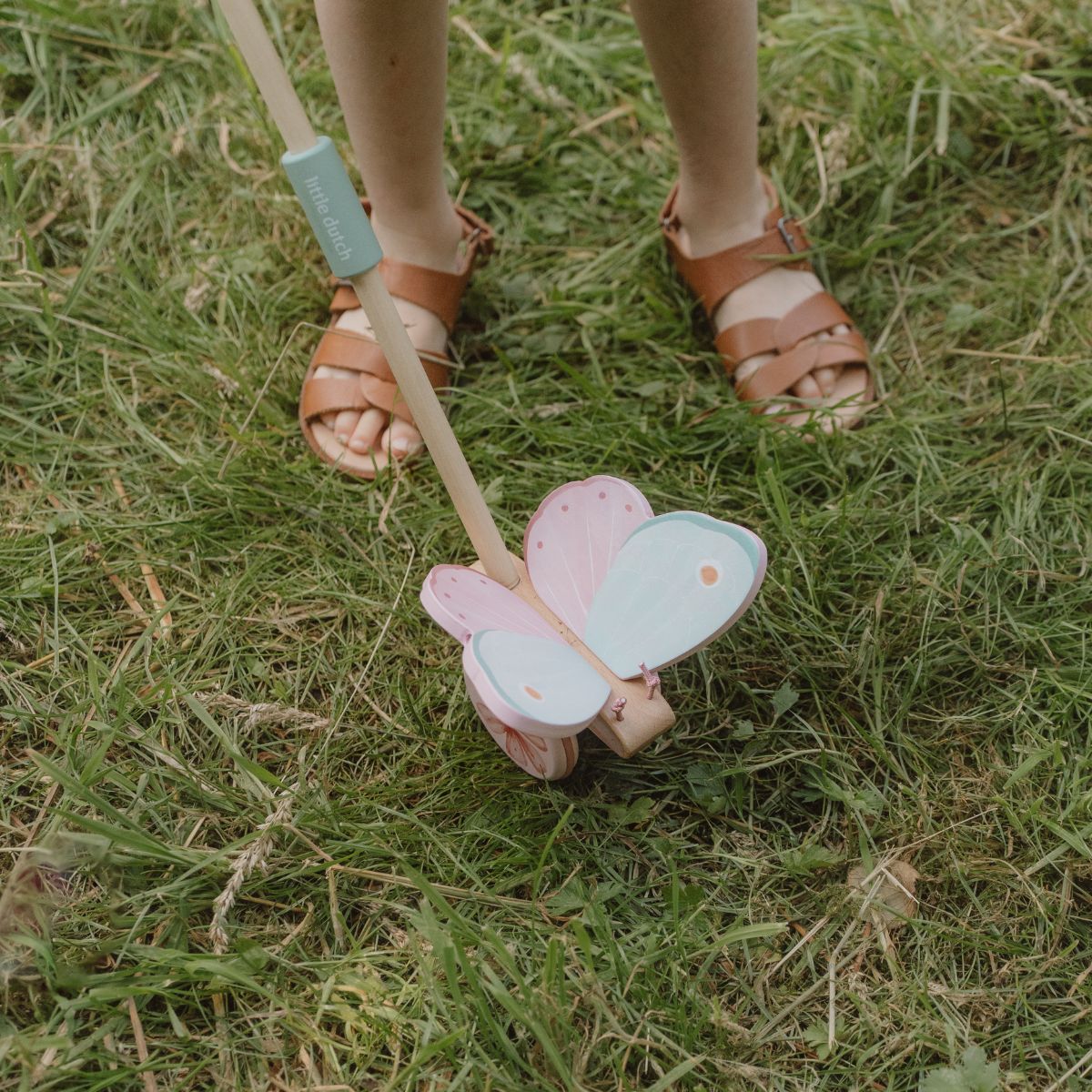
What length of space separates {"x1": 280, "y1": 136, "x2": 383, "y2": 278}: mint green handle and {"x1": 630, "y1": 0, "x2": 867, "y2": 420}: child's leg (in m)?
0.49

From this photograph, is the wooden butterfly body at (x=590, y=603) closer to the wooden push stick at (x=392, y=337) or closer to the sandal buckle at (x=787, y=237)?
the wooden push stick at (x=392, y=337)

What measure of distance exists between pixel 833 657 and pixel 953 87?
1004 millimetres

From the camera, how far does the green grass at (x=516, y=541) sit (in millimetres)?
1044

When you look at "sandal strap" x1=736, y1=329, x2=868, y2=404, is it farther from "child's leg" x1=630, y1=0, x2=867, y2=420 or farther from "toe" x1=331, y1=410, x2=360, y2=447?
"toe" x1=331, y1=410, x2=360, y2=447

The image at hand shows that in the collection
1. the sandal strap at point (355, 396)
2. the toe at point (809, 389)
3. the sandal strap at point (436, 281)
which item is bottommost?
the toe at point (809, 389)

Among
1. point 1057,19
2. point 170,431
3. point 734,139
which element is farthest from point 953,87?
point 170,431

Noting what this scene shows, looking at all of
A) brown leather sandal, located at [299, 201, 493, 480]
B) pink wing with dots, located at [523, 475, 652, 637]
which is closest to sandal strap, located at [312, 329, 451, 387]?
brown leather sandal, located at [299, 201, 493, 480]

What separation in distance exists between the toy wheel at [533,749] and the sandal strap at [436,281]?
0.59 m

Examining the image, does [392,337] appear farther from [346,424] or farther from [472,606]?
[346,424]

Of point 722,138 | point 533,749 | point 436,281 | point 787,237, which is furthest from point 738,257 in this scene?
point 533,749

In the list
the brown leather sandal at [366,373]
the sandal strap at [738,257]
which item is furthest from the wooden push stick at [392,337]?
the sandal strap at [738,257]

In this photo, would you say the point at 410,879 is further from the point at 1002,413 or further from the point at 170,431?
the point at 1002,413

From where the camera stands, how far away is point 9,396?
4.95 ft

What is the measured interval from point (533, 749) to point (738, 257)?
2.56 ft
